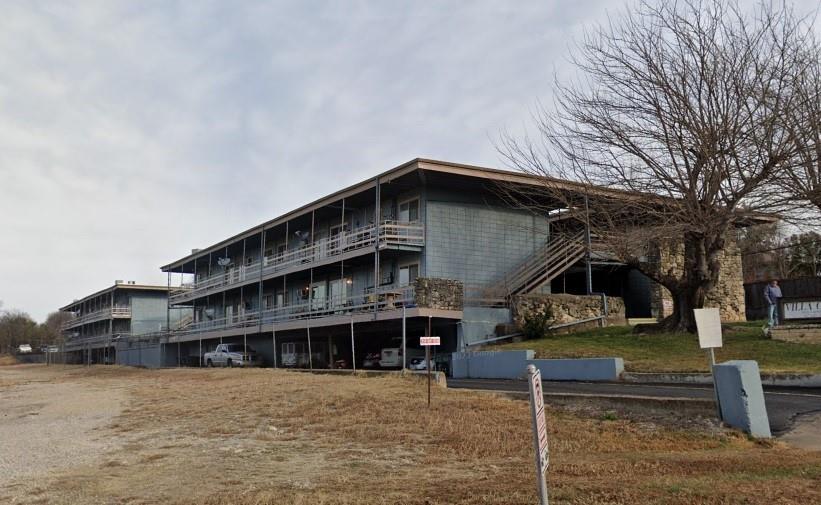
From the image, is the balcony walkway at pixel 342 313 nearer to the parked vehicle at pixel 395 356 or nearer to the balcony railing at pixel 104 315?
the parked vehicle at pixel 395 356

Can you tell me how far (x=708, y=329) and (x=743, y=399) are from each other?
128 cm

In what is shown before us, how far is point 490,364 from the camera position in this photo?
25.4m

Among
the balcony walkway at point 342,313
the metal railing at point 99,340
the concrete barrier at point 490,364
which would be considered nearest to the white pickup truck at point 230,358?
the balcony walkway at point 342,313

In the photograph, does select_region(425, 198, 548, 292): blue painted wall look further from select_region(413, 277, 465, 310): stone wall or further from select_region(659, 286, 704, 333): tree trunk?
select_region(659, 286, 704, 333): tree trunk

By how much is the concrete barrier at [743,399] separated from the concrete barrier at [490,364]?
37.2ft

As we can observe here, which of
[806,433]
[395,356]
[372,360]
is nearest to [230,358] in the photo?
[372,360]

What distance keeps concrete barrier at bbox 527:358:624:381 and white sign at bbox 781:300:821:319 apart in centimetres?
592

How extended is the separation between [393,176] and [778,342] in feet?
54.6

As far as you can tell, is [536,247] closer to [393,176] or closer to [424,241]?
[424,241]

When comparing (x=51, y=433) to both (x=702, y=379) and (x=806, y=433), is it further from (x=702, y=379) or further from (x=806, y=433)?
(x=702, y=379)

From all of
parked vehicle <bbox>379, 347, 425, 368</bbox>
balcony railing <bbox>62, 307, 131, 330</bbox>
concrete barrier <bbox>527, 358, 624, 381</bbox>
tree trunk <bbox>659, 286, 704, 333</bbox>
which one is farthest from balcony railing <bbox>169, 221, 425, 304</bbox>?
balcony railing <bbox>62, 307, 131, 330</bbox>

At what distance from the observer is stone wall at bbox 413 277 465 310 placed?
→ 2903cm

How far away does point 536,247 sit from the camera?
119ft

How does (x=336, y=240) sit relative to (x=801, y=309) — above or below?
above
